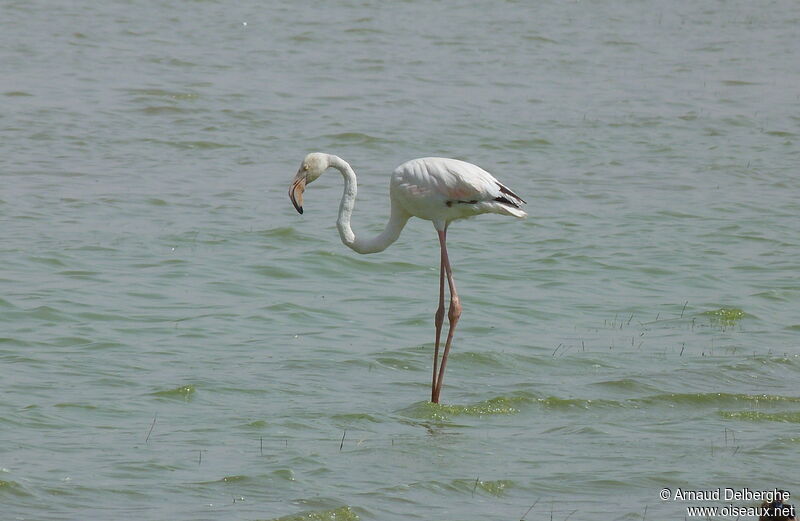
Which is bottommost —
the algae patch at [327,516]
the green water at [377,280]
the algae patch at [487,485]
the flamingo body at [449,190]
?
the green water at [377,280]

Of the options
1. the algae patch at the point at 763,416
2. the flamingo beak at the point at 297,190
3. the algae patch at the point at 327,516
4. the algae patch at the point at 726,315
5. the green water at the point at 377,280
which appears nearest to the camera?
the algae patch at the point at 327,516

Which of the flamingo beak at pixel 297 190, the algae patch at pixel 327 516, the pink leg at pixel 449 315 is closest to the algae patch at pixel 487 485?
the algae patch at pixel 327 516

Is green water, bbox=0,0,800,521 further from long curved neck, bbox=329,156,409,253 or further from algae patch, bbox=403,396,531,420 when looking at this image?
long curved neck, bbox=329,156,409,253

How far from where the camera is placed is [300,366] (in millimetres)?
9477

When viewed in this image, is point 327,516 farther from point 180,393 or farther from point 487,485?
point 180,393

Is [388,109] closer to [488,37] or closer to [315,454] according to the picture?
[488,37]

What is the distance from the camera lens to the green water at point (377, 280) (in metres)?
7.34

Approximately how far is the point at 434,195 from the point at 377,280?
3319 mm

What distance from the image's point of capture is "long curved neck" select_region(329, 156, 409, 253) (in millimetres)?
9242

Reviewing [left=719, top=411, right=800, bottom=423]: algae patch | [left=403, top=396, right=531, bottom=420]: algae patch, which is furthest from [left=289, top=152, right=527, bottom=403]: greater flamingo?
[left=719, top=411, right=800, bottom=423]: algae patch

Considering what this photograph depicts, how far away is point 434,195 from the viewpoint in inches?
354

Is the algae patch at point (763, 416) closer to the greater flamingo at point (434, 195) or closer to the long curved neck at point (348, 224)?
the greater flamingo at point (434, 195)

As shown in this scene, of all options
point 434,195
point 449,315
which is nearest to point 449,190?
point 434,195

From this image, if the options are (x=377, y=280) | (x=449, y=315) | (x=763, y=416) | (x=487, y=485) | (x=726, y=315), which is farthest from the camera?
(x=377, y=280)
